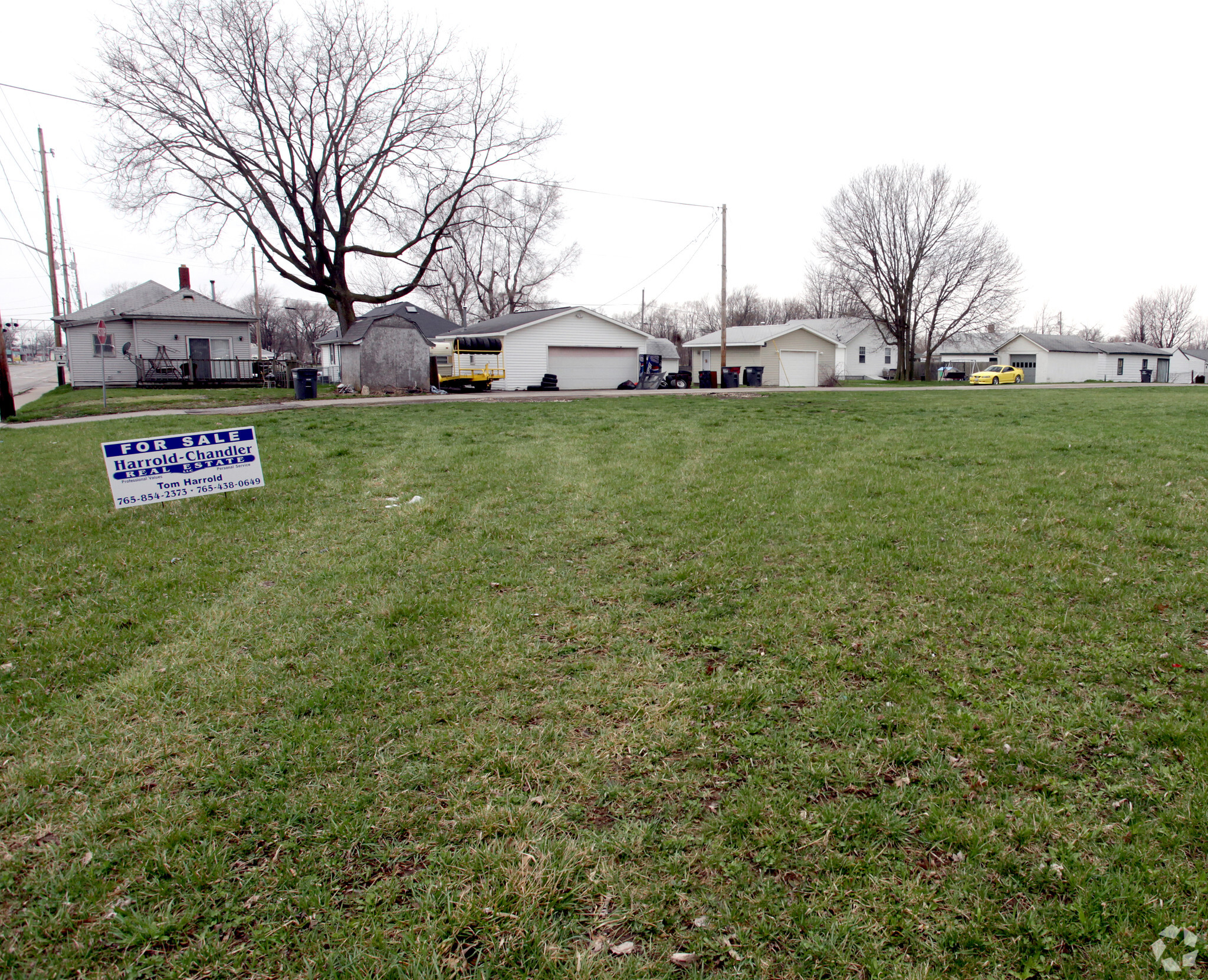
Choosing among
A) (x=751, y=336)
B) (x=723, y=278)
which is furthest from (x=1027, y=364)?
(x=723, y=278)

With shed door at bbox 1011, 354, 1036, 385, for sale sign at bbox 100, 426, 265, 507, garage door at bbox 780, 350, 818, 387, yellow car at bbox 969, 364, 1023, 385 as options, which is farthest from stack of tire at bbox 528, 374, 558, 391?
shed door at bbox 1011, 354, 1036, 385

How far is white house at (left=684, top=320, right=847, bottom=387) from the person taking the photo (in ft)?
129

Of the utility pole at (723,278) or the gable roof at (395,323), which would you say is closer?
the gable roof at (395,323)

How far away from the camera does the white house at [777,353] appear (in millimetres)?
39188

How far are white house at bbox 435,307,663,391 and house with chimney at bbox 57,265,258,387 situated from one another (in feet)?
32.3

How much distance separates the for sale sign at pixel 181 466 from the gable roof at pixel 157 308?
28.1 metres

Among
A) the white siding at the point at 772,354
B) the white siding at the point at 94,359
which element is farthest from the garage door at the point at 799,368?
the white siding at the point at 94,359

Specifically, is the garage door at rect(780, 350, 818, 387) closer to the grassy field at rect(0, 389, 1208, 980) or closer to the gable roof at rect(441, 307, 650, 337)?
the gable roof at rect(441, 307, 650, 337)

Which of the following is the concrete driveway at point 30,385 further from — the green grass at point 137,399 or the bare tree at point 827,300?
the bare tree at point 827,300

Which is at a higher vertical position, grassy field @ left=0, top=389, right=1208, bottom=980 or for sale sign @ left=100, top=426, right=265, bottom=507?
for sale sign @ left=100, top=426, right=265, bottom=507

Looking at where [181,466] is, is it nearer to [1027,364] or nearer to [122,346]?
[122,346]

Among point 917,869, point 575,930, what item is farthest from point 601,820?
point 917,869

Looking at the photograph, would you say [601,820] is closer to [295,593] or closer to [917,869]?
[917,869]

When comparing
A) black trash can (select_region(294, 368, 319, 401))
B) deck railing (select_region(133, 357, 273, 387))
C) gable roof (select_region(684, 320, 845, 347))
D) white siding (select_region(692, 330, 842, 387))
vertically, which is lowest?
black trash can (select_region(294, 368, 319, 401))
